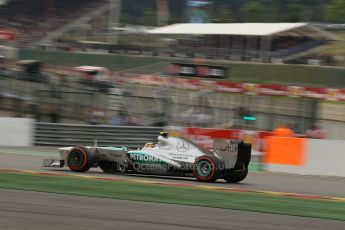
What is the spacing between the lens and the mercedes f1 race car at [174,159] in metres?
11.6

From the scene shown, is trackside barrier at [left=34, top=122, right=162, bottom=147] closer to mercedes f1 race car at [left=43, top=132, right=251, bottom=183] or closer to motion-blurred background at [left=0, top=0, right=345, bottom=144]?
motion-blurred background at [left=0, top=0, right=345, bottom=144]

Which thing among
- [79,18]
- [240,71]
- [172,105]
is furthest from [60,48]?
[172,105]

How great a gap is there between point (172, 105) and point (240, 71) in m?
13.4

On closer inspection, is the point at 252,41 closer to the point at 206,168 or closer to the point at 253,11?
the point at 253,11

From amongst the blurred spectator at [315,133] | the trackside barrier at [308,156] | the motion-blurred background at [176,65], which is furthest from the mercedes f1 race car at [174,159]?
the motion-blurred background at [176,65]

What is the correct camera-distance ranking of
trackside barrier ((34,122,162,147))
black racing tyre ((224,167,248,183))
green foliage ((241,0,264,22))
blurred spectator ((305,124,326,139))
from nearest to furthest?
black racing tyre ((224,167,248,183))
trackside barrier ((34,122,162,147))
blurred spectator ((305,124,326,139))
green foliage ((241,0,264,22))

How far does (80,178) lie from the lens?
10.9 metres

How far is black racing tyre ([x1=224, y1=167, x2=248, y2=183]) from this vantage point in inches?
468

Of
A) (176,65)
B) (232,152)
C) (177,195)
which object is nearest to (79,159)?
(232,152)

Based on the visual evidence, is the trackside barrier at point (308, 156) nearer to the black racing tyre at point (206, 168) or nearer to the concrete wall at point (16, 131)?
the black racing tyre at point (206, 168)

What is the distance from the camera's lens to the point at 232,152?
11.6 metres

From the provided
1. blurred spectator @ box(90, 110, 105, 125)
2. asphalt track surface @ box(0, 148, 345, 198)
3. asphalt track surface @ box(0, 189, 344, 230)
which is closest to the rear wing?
asphalt track surface @ box(0, 148, 345, 198)

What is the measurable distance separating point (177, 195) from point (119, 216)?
7.99 ft

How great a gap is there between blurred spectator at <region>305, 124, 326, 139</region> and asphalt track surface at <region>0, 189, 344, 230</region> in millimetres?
13760
